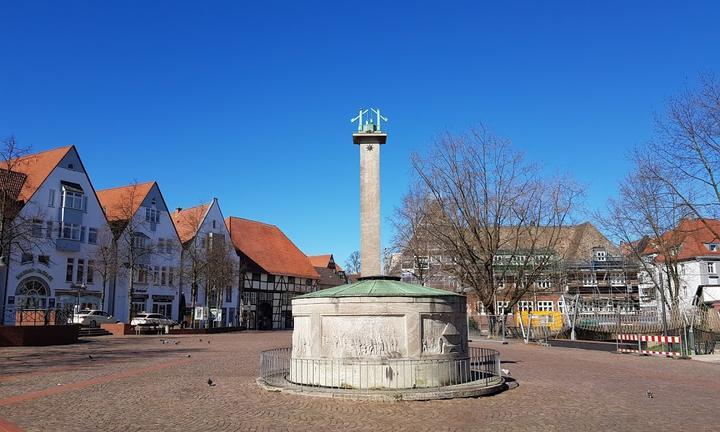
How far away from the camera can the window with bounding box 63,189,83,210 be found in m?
44.5

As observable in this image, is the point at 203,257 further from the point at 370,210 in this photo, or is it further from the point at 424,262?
the point at 370,210

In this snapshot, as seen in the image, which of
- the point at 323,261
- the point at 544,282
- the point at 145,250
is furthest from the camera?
the point at 323,261

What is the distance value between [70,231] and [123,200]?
5.02m

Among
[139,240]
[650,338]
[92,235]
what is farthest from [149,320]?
[650,338]

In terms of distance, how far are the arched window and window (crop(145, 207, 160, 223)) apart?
11570 mm

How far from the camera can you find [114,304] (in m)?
46.8

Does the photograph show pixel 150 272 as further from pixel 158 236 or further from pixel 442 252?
pixel 442 252

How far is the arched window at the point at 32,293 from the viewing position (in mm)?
40031

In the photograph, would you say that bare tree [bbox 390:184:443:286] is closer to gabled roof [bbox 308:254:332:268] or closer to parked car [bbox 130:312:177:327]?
parked car [bbox 130:312:177:327]

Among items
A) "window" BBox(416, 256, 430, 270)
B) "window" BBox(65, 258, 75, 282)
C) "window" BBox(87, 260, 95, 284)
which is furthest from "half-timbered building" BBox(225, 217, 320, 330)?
"window" BBox(416, 256, 430, 270)

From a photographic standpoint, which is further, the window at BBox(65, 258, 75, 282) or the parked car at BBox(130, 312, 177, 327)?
the window at BBox(65, 258, 75, 282)

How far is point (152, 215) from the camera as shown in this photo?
5284 centimetres

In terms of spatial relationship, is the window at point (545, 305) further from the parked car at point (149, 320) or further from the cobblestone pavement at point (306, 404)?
the cobblestone pavement at point (306, 404)

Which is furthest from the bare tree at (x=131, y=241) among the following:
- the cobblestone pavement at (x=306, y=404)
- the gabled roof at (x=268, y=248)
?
the cobblestone pavement at (x=306, y=404)
